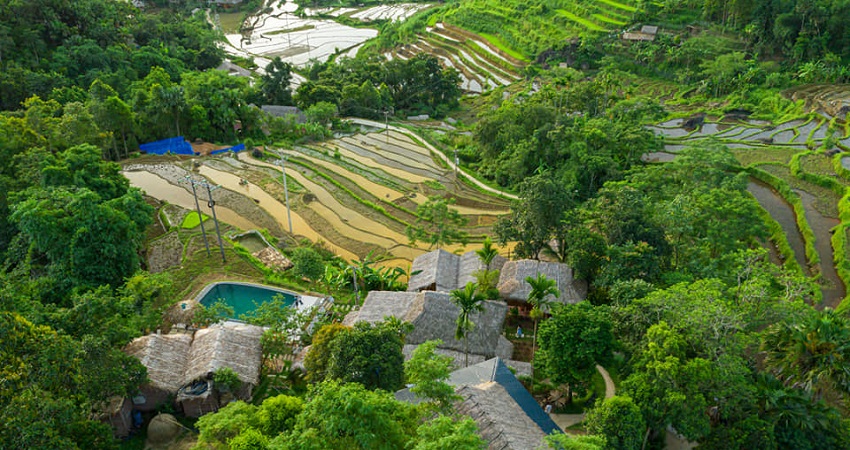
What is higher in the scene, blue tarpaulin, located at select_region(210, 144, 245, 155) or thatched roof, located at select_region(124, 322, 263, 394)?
blue tarpaulin, located at select_region(210, 144, 245, 155)

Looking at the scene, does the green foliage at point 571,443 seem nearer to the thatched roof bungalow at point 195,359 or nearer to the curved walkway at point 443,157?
the thatched roof bungalow at point 195,359

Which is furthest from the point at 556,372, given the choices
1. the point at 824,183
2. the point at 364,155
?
the point at 364,155

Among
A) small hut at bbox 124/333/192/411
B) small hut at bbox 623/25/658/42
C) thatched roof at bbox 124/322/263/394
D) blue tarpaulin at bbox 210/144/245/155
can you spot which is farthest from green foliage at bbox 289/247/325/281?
small hut at bbox 623/25/658/42

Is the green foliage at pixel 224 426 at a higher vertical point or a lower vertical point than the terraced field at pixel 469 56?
lower

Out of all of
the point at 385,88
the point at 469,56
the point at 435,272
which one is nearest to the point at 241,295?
the point at 435,272

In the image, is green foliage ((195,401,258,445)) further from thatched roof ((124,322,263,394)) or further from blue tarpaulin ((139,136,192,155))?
blue tarpaulin ((139,136,192,155))

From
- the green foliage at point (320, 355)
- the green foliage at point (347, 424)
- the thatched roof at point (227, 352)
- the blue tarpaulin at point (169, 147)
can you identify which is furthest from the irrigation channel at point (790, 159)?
the blue tarpaulin at point (169, 147)
